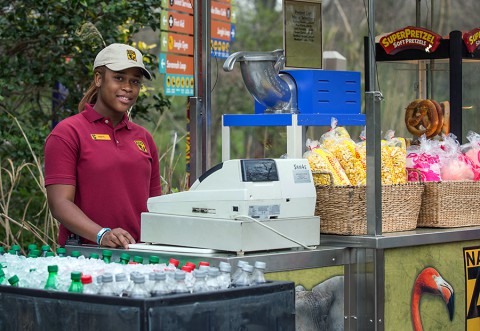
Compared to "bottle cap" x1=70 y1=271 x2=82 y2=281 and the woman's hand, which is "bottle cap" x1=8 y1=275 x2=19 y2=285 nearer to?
"bottle cap" x1=70 y1=271 x2=82 y2=281

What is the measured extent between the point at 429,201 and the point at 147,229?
52.4 inches

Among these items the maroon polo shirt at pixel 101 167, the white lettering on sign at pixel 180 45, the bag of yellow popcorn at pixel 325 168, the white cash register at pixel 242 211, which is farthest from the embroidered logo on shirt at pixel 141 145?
the white lettering on sign at pixel 180 45

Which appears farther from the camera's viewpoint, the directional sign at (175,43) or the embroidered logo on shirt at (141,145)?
the directional sign at (175,43)

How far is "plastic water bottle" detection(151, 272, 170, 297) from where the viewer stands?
2.89 m

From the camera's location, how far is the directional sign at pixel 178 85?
26.2 feet

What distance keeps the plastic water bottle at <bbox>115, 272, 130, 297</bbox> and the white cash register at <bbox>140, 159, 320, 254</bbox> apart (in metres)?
0.69

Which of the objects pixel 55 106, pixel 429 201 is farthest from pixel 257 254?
pixel 55 106

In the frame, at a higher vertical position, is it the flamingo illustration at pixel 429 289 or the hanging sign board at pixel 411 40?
the hanging sign board at pixel 411 40

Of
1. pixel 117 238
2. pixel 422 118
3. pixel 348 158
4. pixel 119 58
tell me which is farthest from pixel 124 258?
pixel 422 118

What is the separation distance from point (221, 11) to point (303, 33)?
14.4 ft

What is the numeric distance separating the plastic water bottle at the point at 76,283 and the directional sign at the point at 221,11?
6130 mm

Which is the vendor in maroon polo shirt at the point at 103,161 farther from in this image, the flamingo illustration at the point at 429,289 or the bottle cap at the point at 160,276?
the flamingo illustration at the point at 429,289

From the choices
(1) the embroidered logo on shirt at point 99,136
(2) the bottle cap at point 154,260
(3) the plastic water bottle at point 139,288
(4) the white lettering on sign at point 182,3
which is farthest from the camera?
(4) the white lettering on sign at point 182,3

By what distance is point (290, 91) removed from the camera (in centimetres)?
448
